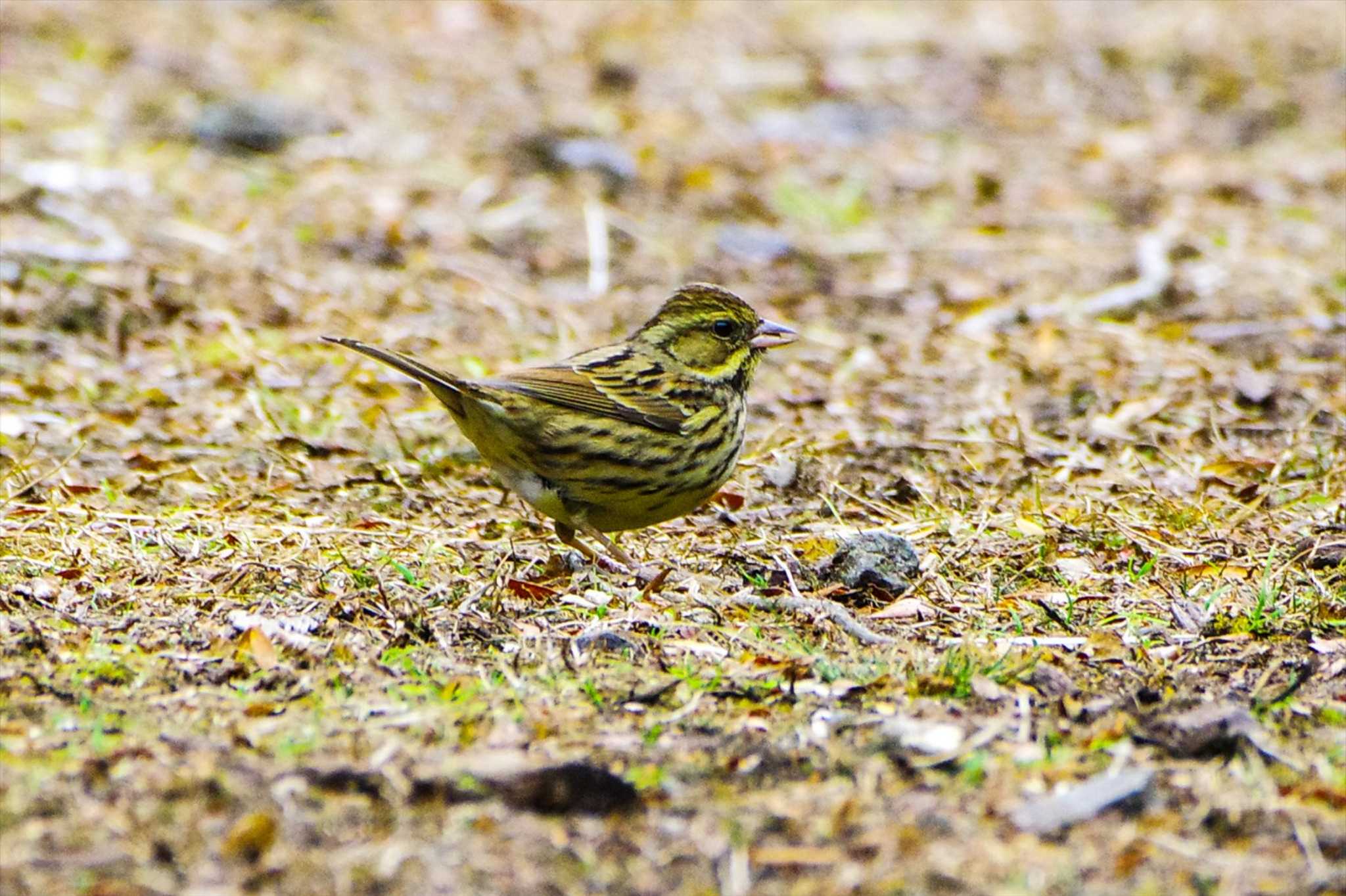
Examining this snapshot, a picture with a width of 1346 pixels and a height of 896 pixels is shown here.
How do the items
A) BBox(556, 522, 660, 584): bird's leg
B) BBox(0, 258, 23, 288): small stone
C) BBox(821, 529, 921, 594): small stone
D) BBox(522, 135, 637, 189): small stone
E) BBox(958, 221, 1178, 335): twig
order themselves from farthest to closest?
1. BBox(522, 135, 637, 189): small stone
2. BBox(958, 221, 1178, 335): twig
3. BBox(0, 258, 23, 288): small stone
4. BBox(556, 522, 660, 584): bird's leg
5. BBox(821, 529, 921, 594): small stone

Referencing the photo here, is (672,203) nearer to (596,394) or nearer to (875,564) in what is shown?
(596,394)

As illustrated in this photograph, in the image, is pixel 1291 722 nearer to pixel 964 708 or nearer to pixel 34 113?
pixel 964 708

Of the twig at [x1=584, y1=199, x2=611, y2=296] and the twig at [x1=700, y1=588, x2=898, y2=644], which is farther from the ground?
the twig at [x1=584, y1=199, x2=611, y2=296]

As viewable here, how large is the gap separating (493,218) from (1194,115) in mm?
5553

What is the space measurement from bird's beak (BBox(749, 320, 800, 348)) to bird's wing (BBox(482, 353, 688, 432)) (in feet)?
1.81

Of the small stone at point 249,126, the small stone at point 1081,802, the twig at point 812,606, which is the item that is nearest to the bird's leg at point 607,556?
the twig at point 812,606

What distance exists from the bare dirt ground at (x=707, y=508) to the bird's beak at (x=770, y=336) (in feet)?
1.59

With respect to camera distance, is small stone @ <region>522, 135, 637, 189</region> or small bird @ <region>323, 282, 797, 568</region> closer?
small bird @ <region>323, 282, 797, 568</region>

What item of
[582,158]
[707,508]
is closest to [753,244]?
[582,158]

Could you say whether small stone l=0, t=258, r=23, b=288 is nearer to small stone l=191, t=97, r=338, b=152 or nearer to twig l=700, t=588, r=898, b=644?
small stone l=191, t=97, r=338, b=152

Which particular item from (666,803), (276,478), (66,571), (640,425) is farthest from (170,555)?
(666,803)

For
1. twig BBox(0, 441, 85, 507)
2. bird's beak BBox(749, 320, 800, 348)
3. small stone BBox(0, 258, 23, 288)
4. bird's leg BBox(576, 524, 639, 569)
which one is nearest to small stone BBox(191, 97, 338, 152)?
small stone BBox(0, 258, 23, 288)

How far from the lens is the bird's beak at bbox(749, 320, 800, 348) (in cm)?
610

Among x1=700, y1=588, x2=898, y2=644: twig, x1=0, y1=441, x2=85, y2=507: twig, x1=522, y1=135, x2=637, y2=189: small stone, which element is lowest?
x1=0, y1=441, x2=85, y2=507: twig
